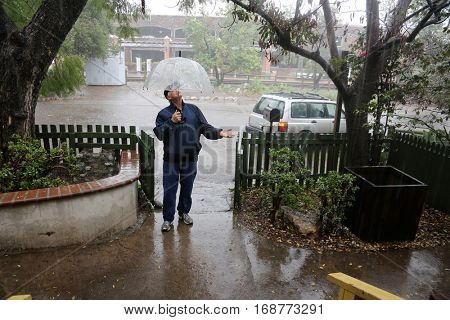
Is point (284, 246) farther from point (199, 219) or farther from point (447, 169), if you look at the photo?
point (447, 169)

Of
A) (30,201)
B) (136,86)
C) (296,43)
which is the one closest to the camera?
(30,201)

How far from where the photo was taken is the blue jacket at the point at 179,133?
13.3 ft

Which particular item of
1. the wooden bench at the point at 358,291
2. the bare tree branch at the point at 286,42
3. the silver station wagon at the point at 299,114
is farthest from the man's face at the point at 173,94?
the silver station wagon at the point at 299,114

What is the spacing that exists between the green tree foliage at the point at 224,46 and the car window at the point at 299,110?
1857cm

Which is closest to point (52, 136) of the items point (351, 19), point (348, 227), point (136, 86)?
point (348, 227)

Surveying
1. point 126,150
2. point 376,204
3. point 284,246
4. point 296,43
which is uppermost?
point 296,43

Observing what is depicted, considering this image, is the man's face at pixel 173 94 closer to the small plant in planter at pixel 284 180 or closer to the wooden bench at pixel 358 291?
the small plant in planter at pixel 284 180

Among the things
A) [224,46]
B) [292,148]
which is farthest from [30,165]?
[224,46]

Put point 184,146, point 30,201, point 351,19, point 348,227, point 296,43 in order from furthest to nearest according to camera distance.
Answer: point 296,43 < point 351,19 < point 348,227 < point 184,146 < point 30,201

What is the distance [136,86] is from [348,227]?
27174mm

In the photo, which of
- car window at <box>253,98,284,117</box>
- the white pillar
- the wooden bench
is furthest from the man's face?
the white pillar

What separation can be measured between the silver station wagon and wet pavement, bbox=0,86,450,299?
5.50 meters

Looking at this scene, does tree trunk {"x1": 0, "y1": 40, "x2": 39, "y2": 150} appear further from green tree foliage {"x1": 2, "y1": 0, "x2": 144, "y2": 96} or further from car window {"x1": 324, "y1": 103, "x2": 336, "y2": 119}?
car window {"x1": 324, "y1": 103, "x2": 336, "y2": 119}

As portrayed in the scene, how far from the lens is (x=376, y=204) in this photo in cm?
424
